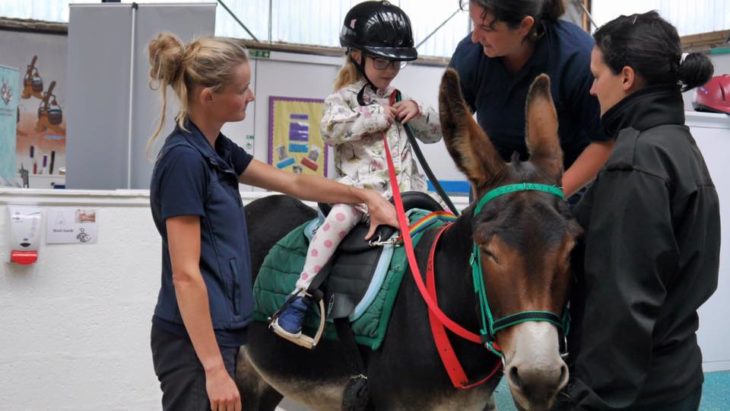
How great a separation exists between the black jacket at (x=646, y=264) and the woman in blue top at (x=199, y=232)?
0.85 m

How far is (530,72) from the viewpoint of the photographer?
245 cm

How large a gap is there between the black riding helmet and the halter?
3.17 ft

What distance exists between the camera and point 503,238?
1.71m

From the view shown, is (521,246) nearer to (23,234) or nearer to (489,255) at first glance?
(489,255)

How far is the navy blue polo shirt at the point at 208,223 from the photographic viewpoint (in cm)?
183

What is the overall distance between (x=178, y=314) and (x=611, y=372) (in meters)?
1.04

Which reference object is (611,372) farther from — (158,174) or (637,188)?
(158,174)

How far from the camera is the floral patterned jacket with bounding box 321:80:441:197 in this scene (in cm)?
265

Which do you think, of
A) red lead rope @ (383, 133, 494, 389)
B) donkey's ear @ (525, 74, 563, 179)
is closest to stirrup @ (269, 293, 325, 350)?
red lead rope @ (383, 133, 494, 389)

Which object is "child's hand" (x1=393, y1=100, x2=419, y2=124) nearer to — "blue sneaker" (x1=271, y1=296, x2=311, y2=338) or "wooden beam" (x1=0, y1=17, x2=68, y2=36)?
"blue sneaker" (x1=271, y1=296, x2=311, y2=338)

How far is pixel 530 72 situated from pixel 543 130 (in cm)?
54

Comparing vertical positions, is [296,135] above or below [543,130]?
below

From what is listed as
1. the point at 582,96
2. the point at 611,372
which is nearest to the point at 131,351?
the point at 582,96

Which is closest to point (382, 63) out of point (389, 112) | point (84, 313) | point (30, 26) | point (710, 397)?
point (389, 112)
